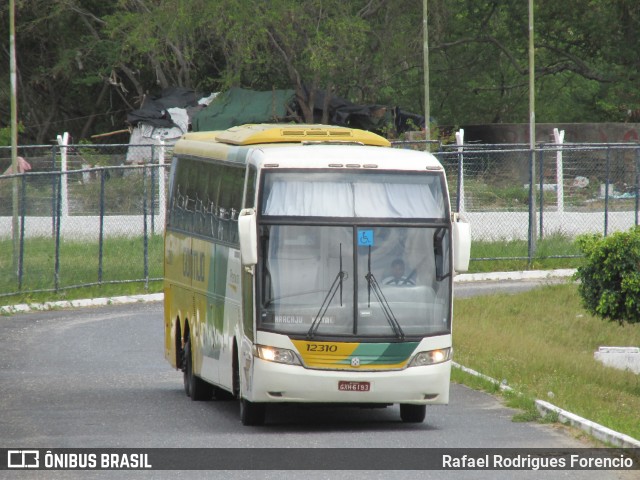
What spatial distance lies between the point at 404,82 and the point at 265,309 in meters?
46.2

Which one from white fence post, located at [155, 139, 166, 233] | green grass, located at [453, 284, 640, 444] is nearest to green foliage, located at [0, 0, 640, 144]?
white fence post, located at [155, 139, 166, 233]

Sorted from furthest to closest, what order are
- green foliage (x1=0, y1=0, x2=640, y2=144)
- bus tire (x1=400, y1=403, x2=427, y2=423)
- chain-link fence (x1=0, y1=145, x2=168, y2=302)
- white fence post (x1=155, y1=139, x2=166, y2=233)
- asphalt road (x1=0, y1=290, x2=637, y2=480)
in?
1. green foliage (x1=0, y1=0, x2=640, y2=144)
2. white fence post (x1=155, y1=139, x2=166, y2=233)
3. chain-link fence (x1=0, y1=145, x2=168, y2=302)
4. bus tire (x1=400, y1=403, x2=427, y2=423)
5. asphalt road (x1=0, y1=290, x2=637, y2=480)

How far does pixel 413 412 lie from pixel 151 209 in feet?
59.8

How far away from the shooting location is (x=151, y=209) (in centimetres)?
3238

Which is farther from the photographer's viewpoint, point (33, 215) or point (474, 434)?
point (33, 215)

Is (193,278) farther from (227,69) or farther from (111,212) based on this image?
(227,69)

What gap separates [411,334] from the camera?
14.2 meters

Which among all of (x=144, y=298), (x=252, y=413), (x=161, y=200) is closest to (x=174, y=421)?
(x=252, y=413)

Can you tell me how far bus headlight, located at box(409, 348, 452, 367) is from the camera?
1420 centimetres

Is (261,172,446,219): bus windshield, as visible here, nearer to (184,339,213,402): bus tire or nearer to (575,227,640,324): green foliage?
(184,339,213,402): bus tire

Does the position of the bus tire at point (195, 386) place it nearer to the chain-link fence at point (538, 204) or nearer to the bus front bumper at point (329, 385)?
the bus front bumper at point (329, 385)

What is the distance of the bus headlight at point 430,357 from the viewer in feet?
46.6

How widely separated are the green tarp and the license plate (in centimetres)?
3191

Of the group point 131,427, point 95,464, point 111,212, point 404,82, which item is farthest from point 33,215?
point 404,82
